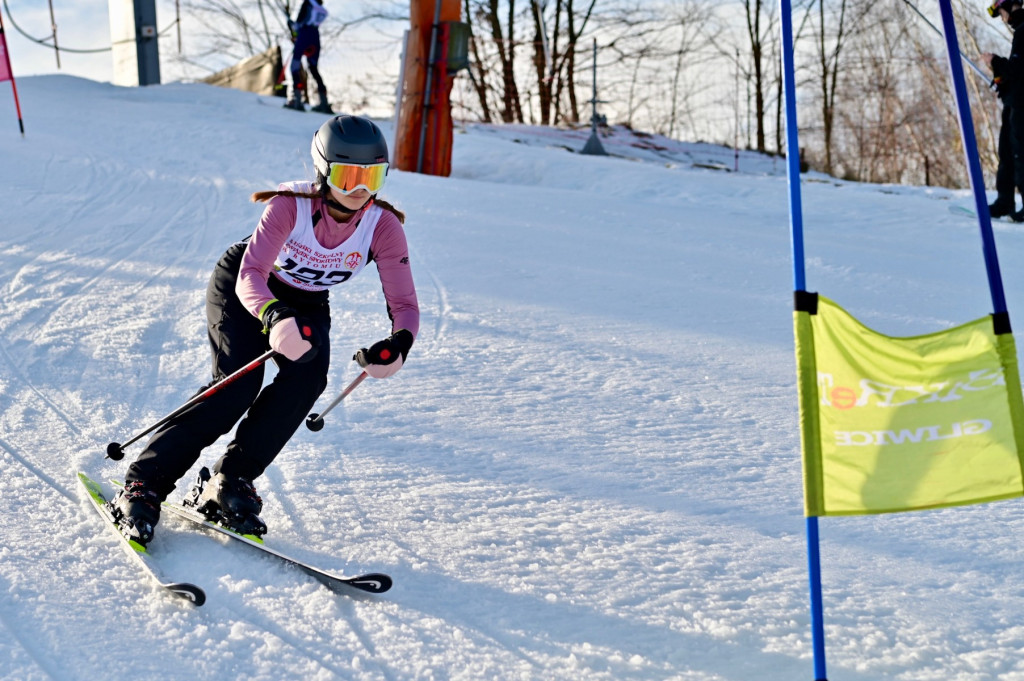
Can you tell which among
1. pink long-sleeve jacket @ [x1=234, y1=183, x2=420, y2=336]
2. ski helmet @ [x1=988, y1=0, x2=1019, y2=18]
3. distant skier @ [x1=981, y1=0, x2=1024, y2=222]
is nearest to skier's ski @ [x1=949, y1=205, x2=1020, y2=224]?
distant skier @ [x1=981, y1=0, x2=1024, y2=222]

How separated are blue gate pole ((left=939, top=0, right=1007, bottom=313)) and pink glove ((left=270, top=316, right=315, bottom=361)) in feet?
5.85

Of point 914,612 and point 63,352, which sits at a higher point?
point 914,612

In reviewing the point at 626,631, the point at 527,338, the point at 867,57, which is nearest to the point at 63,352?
the point at 527,338

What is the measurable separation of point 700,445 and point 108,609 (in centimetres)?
230

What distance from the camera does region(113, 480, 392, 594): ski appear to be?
Result: 272 centimetres

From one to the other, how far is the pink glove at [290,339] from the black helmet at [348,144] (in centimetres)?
53

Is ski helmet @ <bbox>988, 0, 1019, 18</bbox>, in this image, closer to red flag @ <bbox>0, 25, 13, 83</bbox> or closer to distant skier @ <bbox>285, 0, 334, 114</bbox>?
distant skier @ <bbox>285, 0, 334, 114</bbox>

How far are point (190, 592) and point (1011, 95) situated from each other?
25.1ft

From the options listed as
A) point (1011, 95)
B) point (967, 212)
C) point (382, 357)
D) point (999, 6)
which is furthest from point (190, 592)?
point (967, 212)

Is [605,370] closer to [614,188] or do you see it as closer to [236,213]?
[236,213]

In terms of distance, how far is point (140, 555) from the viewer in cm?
289

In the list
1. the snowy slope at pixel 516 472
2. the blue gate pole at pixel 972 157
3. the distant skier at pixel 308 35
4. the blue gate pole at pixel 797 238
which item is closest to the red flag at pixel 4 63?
the snowy slope at pixel 516 472

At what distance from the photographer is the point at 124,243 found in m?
7.49

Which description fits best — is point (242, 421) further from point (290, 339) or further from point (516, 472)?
point (516, 472)
